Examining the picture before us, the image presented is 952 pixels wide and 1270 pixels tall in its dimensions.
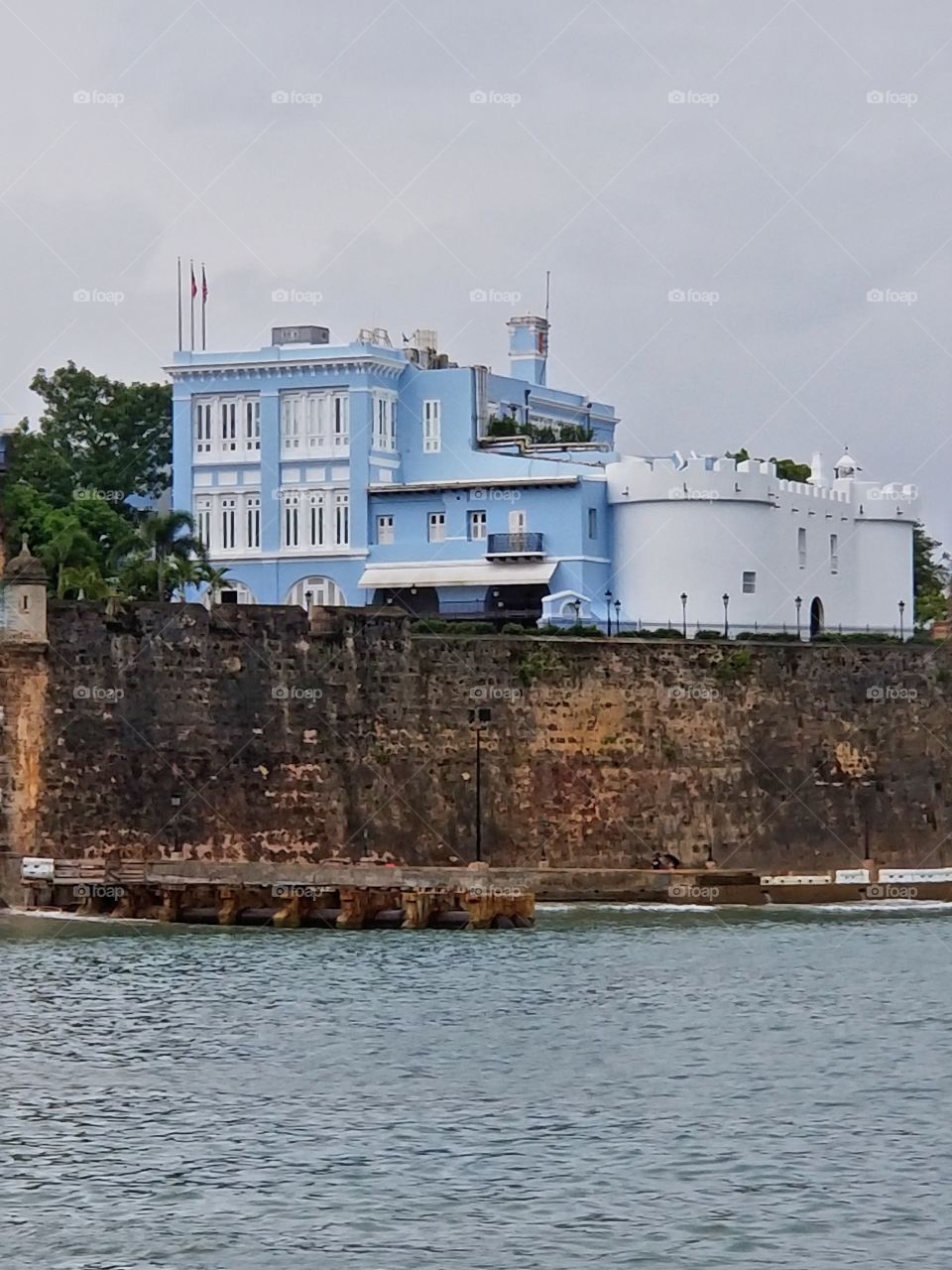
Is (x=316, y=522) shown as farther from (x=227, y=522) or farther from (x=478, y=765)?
(x=478, y=765)

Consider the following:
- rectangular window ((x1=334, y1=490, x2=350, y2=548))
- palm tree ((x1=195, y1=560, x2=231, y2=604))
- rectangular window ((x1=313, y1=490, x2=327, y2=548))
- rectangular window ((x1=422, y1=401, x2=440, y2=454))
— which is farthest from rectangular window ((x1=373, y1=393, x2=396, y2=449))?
palm tree ((x1=195, y1=560, x2=231, y2=604))

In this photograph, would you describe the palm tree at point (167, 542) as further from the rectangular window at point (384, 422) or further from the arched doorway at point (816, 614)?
the arched doorway at point (816, 614)

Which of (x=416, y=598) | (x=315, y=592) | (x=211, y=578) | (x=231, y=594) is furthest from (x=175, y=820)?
(x=315, y=592)

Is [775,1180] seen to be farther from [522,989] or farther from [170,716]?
[170,716]

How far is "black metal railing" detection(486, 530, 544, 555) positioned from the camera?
61375 millimetres

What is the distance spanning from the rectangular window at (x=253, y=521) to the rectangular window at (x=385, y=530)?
2575mm

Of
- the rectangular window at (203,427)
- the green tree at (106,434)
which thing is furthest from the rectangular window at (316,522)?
the green tree at (106,434)

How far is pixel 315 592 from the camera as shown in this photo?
62844 mm

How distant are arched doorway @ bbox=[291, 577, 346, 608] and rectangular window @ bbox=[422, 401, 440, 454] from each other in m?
3.69

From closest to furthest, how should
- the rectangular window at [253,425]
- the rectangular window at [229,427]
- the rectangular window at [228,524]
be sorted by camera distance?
1. the rectangular window at [253,425]
2. the rectangular window at [228,524]
3. the rectangular window at [229,427]

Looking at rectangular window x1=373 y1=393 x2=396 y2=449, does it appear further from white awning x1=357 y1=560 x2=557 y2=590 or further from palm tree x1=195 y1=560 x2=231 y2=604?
palm tree x1=195 y1=560 x2=231 y2=604

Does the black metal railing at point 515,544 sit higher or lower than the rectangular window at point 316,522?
lower

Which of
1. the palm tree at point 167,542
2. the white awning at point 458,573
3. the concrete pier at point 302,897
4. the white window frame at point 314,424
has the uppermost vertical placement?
the white window frame at point 314,424

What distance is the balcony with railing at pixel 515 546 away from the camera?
201 ft
